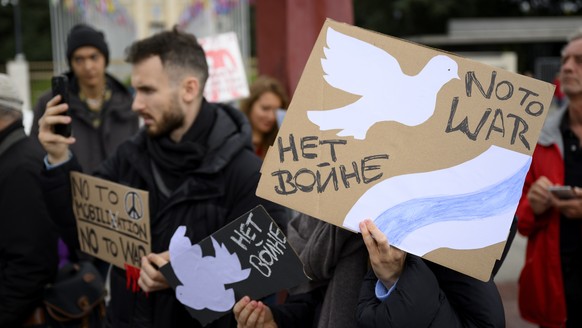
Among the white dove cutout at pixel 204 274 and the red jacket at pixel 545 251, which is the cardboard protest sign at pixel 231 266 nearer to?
the white dove cutout at pixel 204 274

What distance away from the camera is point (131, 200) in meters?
2.57

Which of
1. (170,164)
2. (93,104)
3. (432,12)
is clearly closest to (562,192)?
(170,164)

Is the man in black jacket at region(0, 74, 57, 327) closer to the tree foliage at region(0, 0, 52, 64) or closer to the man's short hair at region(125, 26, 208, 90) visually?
the man's short hair at region(125, 26, 208, 90)

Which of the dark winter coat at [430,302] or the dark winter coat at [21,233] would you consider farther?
the dark winter coat at [21,233]

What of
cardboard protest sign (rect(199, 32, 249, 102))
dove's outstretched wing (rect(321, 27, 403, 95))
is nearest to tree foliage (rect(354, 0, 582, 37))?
cardboard protest sign (rect(199, 32, 249, 102))

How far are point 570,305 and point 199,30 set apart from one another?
1090cm

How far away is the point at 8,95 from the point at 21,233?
0.63 meters

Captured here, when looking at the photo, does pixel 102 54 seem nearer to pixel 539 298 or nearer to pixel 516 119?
pixel 539 298

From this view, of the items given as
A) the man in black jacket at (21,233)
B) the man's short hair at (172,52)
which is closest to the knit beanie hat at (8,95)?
the man in black jacket at (21,233)

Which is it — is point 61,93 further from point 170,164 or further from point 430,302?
point 430,302

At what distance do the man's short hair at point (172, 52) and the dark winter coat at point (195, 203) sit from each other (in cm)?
25

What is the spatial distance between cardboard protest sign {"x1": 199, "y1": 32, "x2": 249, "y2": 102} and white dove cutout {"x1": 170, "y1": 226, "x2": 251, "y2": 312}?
3.42 m

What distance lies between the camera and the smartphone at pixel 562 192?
3145 mm

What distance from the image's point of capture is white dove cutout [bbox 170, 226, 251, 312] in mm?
2273
